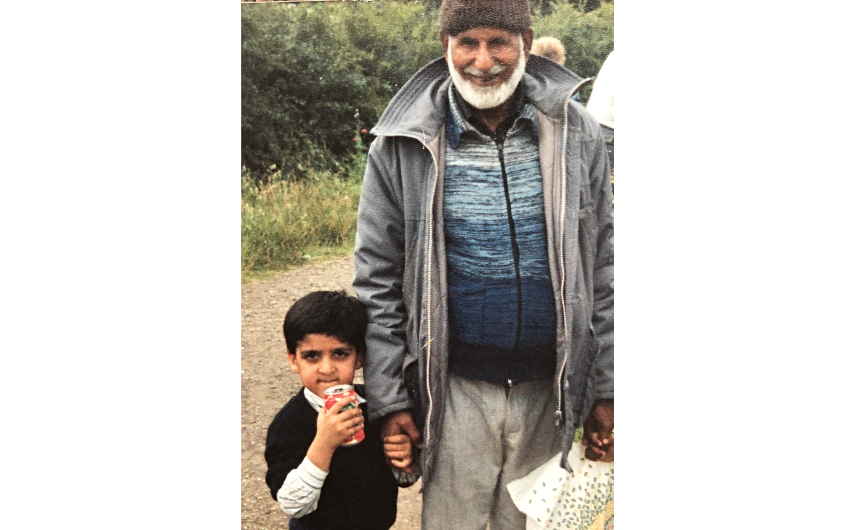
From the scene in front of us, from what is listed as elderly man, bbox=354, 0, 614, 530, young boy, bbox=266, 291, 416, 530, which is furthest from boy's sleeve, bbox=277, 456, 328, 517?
elderly man, bbox=354, 0, 614, 530

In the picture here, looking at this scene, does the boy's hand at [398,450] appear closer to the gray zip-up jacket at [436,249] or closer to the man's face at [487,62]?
the gray zip-up jacket at [436,249]

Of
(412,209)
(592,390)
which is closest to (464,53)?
(412,209)

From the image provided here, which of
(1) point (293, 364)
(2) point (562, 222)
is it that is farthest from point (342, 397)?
(2) point (562, 222)

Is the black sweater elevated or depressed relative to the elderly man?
depressed

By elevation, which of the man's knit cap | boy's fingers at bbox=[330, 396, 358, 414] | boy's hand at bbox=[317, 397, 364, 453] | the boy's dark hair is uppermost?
the man's knit cap

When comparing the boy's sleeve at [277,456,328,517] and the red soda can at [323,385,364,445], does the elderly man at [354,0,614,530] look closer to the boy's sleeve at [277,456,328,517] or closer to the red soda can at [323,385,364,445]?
the red soda can at [323,385,364,445]

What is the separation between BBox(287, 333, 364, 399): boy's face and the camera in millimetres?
3715

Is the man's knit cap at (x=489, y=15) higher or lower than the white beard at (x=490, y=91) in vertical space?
higher

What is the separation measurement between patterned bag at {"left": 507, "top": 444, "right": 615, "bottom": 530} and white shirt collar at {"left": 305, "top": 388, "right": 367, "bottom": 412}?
747 mm

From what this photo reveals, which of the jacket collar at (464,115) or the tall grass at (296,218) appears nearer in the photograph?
the jacket collar at (464,115)

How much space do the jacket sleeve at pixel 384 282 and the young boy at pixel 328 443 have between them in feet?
0.20

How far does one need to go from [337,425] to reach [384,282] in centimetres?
63

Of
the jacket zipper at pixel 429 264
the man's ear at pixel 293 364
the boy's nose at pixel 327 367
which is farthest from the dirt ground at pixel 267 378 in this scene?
the jacket zipper at pixel 429 264

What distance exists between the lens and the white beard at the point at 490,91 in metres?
3.66
